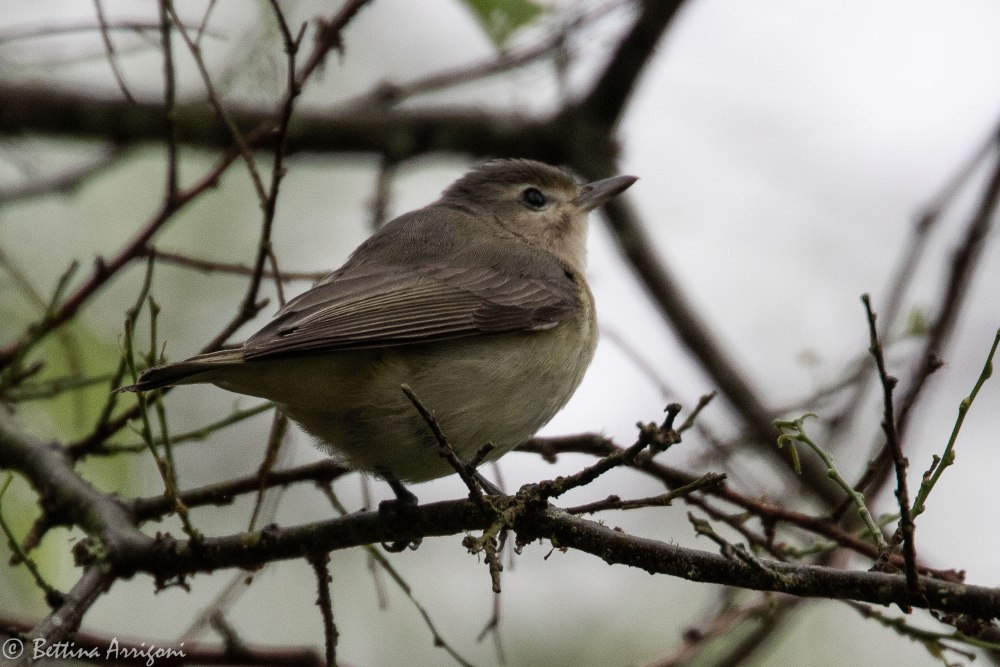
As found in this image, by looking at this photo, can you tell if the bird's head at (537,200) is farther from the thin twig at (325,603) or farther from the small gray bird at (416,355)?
the thin twig at (325,603)

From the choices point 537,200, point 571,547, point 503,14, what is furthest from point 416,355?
point 537,200

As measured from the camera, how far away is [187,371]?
3.28 meters

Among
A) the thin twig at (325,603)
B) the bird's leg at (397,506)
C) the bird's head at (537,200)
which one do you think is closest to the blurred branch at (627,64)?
the bird's head at (537,200)

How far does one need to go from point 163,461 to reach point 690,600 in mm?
6637

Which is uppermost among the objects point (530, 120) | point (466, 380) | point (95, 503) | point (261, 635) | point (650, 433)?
point (530, 120)

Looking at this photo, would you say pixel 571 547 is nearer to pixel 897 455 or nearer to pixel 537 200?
pixel 897 455

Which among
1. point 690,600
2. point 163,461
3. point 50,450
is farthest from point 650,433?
point 690,600

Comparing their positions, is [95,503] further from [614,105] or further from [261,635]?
[261,635]

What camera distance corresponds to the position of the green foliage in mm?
4512

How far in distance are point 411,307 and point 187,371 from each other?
1.11 metres

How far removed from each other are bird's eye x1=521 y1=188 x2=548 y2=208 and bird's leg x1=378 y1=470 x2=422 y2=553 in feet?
7.37

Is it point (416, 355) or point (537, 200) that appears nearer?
point (416, 355)

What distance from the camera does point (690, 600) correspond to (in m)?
8.85

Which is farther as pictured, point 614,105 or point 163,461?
point 614,105
